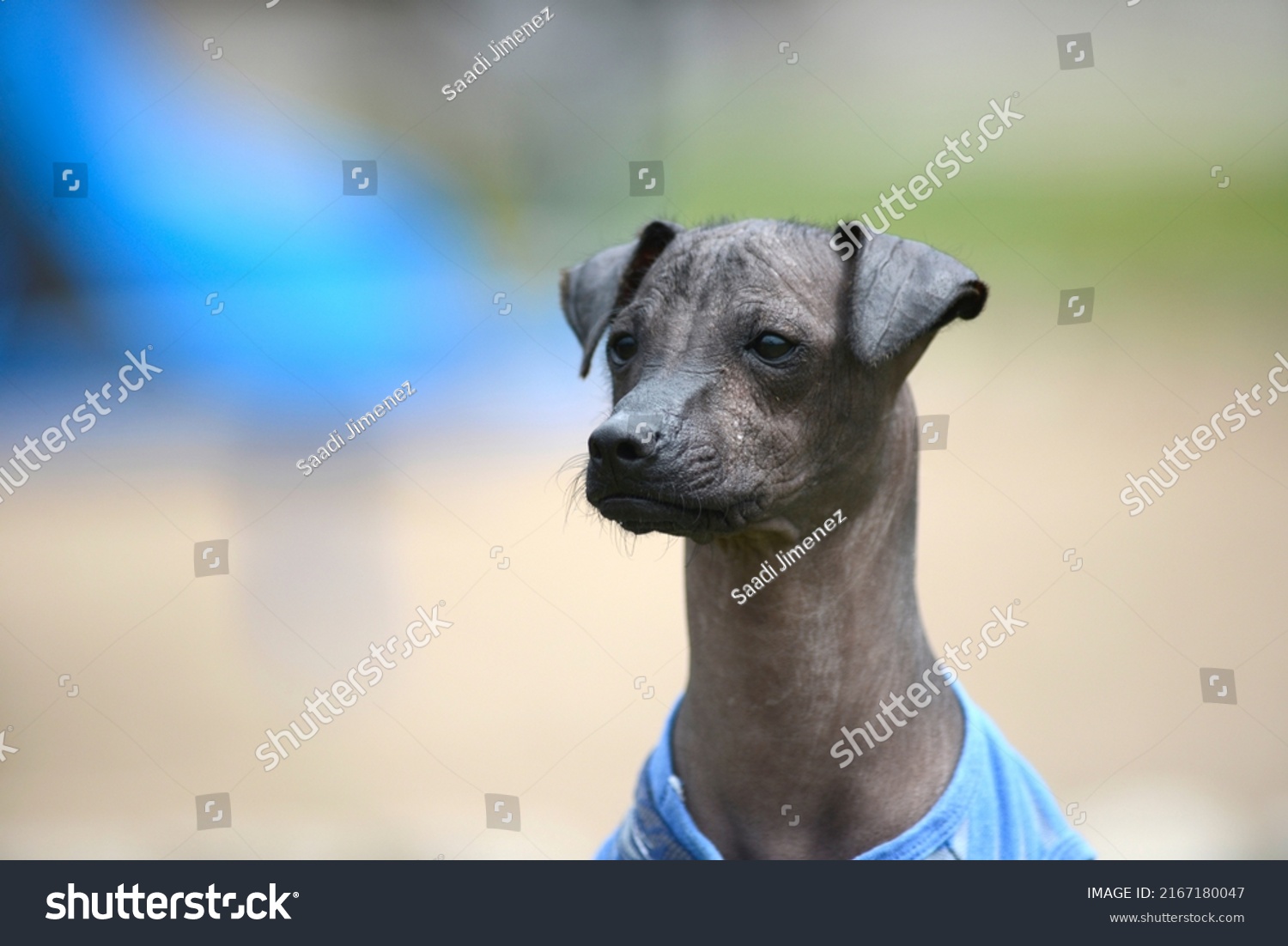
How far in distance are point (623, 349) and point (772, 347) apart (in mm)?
329

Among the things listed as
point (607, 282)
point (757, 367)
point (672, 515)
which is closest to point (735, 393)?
point (757, 367)

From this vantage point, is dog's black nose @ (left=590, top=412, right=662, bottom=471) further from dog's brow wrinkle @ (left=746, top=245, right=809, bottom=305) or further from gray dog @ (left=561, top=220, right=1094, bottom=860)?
dog's brow wrinkle @ (left=746, top=245, right=809, bottom=305)

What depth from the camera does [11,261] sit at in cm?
545

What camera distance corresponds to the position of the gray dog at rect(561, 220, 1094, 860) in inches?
85.0

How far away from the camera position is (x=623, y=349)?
2.35 metres

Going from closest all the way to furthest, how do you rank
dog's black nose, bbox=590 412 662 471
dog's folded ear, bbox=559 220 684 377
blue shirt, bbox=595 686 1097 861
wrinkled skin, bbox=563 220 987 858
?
dog's black nose, bbox=590 412 662 471 < wrinkled skin, bbox=563 220 987 858 < blue shirt, bbox=595 686 1097 861 < dog's folded ear, bbox=559 220 684 377

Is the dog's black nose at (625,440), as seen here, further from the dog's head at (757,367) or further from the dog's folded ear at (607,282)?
the dog's folded ear at (607,282)

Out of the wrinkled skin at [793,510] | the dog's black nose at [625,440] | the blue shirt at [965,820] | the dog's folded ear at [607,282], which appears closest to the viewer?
the dog's black nose at [625,440]

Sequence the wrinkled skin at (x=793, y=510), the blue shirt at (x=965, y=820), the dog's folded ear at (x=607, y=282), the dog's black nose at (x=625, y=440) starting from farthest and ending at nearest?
1. the dog's folded ear at (x=607, y=282)
2. the blue shirt at (x=965, y=820)
3. the wrinkled skin at (x=793, y=510)
4. the dog's black nose at (x=625, y=440)

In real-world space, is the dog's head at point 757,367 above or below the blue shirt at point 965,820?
above

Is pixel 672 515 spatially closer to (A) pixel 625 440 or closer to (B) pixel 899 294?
(A) pixel 625 440

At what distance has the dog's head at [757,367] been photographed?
2.06m

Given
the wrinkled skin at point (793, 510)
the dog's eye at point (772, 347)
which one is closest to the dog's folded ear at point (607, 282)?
the wrinkled skin at point (793, 510)

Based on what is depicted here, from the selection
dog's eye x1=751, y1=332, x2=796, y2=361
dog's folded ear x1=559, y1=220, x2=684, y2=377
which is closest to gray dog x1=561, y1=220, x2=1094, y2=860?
dog's eye x1=751, y1=332, x2=796, y2=361
